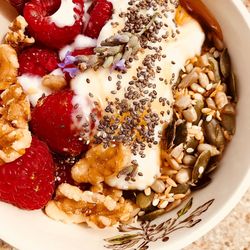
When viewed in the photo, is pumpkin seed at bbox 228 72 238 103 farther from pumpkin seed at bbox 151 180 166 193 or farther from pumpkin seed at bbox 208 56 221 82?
pumpkin seed at bbox 151 180 166 193

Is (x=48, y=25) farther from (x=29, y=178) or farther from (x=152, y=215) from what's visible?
(x=152, y=215)

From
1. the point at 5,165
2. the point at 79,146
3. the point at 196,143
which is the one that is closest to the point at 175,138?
the point at 196,143

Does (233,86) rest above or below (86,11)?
below

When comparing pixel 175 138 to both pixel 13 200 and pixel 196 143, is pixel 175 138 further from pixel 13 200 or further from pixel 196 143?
pixel 13 200

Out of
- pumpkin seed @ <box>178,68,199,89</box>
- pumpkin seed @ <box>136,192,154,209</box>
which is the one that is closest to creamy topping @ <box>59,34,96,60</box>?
pumpkin seed @ <box>178,68,199,89</box>

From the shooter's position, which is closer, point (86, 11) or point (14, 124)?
point (14, 124)

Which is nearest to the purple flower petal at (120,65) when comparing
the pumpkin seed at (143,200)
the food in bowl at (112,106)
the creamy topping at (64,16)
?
the food in bowl at (112,106)

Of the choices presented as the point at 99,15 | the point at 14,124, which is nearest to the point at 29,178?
the point at 14,124
